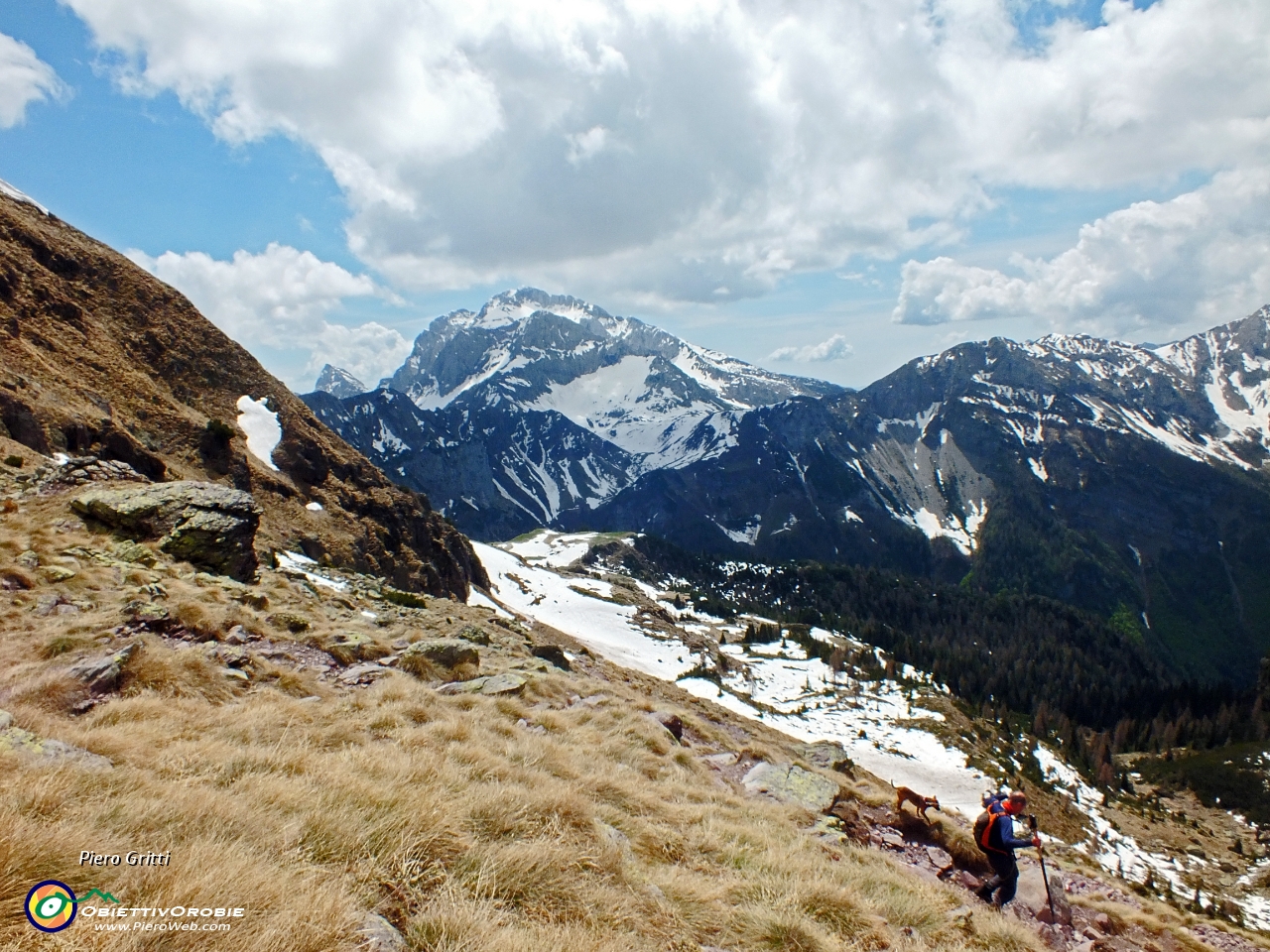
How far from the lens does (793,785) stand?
12.4 meters

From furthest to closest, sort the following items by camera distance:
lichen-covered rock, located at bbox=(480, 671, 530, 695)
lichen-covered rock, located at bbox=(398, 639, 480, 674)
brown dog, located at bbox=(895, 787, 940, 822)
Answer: lichen-covered rock, located at bbox=(398, 639, 480, 674), lichen-covered rock, located at bbox=(480, 671, 530, 695), brown dog, located at bbox=(895, 787, 940, 822)

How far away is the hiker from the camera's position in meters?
10.1

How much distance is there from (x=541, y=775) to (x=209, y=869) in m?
4.71

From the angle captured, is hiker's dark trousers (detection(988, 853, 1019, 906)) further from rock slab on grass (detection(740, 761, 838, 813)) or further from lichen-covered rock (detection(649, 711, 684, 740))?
lichen-covered rock (detection(649, 711, 684, 740))

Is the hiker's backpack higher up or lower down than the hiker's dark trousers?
higher up

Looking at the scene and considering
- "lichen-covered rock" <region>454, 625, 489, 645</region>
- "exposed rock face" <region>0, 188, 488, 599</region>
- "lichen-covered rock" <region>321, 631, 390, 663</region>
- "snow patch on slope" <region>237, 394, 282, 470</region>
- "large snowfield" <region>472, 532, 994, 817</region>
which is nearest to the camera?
"lichen-covered rock" <region>321, 631, 390, 663</region>

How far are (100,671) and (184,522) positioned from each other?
1303cm

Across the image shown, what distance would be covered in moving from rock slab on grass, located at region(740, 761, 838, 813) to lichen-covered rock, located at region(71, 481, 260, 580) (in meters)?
17.3

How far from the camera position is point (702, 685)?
254ft

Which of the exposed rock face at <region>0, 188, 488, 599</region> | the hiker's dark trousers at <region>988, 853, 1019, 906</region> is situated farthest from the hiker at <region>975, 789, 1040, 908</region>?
the exposed rock face at <region>0, 188, 488, 599</region>

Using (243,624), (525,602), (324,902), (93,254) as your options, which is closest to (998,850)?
(324,902)

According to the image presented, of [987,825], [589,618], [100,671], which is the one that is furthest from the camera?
[589,618]

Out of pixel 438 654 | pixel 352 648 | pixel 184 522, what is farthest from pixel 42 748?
pixel 184 522

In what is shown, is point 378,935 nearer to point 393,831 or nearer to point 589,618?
point 393,831
